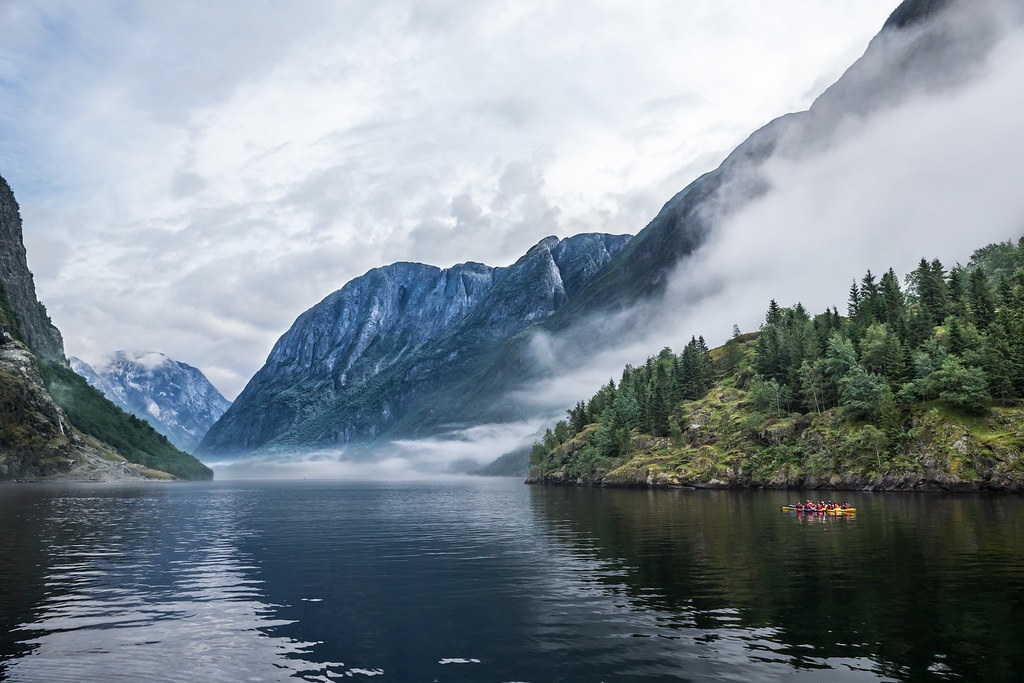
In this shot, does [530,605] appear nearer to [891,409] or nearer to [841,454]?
[891,409]

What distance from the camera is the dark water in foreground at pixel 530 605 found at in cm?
2425

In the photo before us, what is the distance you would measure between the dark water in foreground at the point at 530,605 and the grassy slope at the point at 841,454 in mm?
64863

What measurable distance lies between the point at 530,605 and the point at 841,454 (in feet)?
452

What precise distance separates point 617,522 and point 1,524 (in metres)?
82.2

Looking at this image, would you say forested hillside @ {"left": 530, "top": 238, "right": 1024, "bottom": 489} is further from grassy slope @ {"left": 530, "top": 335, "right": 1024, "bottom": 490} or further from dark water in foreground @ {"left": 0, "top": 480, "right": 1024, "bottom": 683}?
dark water in foreground @ {"left": 0, "top": 480, "right": 1024, "bottom": 683}

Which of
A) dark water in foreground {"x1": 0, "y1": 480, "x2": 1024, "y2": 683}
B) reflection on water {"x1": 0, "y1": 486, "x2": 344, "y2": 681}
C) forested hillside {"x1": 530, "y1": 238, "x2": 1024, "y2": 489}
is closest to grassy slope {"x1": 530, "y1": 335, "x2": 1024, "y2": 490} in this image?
forested hillside {"x1": 530, "y1": 238, "x2": 1024, "y2": 489}

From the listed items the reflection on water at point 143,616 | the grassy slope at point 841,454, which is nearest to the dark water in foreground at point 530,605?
the reflection on water at point 143,616

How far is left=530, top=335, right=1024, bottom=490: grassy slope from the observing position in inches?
4643

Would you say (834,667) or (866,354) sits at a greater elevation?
(866,354)

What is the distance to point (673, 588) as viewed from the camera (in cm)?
3841

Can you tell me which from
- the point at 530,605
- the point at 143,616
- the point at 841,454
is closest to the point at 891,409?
the point at 841,454

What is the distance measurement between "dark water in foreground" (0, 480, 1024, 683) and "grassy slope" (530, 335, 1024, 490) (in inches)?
2554

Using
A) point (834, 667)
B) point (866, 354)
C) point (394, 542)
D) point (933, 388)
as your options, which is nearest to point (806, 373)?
point (866, 354)

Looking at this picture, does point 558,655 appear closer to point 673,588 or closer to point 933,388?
point 673,588
